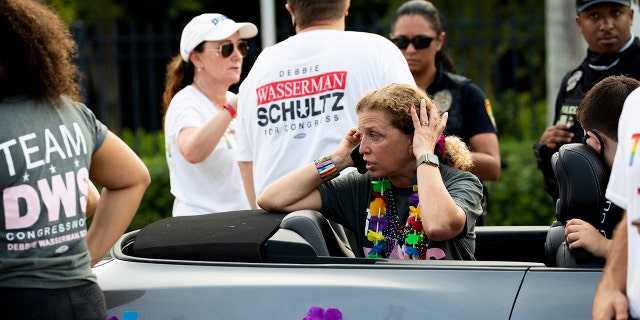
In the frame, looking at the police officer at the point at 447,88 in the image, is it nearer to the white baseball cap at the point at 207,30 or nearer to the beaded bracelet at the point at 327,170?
the white baseball cap at the point at 207,30

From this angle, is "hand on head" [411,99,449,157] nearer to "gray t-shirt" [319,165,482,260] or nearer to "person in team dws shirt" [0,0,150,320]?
"gray t-shirt" [319,165,482,260]

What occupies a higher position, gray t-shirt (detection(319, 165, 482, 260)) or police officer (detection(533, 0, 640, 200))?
police officer (detection(533, 0, 640, 200))

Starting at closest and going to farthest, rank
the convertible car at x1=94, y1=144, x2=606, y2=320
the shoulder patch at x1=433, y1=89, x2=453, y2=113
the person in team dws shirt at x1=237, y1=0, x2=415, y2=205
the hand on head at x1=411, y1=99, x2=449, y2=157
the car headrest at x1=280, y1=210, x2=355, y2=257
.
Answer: the convertible car at x1=94, y1=144, x2=606, y2=320
the car headrest at x1=280, y1=210, x2=355, y2=257
the hand on head at x1=411, y1=99, x2=449, y2=157
the person in team dws shirt at x1=237, y1=0, x2=415, y2=205
the shoulder patch at x1=433, y1=89, x2=453, y2=113

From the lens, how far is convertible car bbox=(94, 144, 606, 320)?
2881 millimetres

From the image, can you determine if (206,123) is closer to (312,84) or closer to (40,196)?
(312,84)

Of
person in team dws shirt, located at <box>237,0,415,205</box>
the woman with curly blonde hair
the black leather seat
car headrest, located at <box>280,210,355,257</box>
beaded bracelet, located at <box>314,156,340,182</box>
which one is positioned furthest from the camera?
person in team dws shirt, located at <box>237,0,415,205</box>

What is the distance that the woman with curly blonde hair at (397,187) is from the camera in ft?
11.6

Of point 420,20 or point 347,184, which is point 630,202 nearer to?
point 347,184

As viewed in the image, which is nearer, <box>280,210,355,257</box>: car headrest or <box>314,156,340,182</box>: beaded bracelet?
<box>280,210,355,257</box>: car headrest

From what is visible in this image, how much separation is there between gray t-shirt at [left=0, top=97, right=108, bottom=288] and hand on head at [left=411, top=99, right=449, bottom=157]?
1.34m

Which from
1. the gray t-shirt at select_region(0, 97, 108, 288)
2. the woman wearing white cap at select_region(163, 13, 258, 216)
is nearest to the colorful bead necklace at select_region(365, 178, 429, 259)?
the woman wearing white cap at select_region(163, 13, 258, 216)

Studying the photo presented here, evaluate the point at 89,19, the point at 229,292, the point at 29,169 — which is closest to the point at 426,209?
the point at 229,292

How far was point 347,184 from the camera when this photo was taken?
392cm

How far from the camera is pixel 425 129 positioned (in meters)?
3.69
